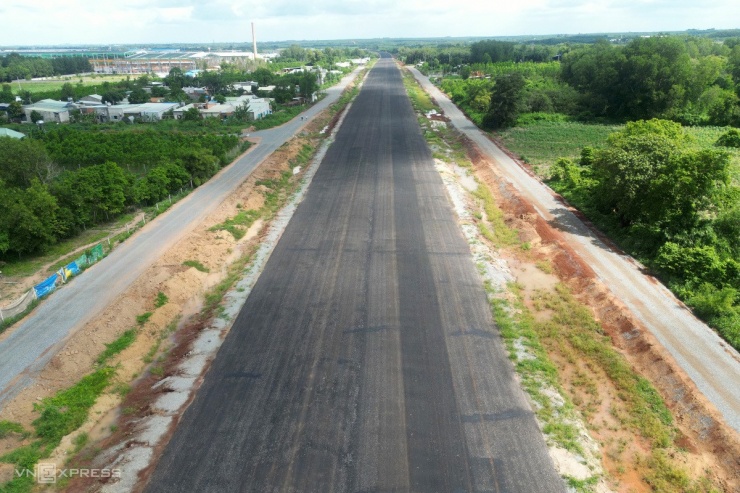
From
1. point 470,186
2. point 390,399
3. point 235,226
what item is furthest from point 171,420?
point 470,186

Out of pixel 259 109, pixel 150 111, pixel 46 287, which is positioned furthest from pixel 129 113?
pixel 46 287

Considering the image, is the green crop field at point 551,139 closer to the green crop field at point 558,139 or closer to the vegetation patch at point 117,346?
the green crop field at point 558,139

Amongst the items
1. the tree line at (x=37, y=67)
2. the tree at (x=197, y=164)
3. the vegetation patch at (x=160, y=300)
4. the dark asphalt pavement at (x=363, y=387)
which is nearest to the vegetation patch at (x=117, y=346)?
the vegetation patch at (x=160, y=300)

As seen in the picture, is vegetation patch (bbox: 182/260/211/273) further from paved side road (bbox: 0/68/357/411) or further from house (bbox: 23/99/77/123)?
house (bbox: 23/99/77/123)

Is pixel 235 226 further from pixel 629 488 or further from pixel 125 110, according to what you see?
pixel 125 110

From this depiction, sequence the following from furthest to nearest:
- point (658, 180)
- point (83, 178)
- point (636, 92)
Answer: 1. point (636, 92)
2. point (83, 178)
3. point (658, 180)

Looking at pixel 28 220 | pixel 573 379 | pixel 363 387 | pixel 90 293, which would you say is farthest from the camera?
pixel 28 220

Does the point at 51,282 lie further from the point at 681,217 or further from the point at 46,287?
the point at 681,217
